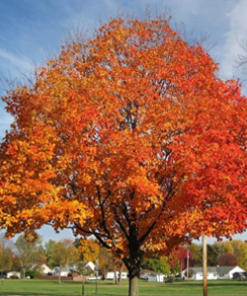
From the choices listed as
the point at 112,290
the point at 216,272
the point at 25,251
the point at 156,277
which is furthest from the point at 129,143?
the point at 216,272

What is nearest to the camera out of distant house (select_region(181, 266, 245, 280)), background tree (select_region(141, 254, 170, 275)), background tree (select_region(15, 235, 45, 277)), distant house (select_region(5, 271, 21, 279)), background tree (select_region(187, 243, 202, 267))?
background tree (select_region(141, 254, 170, 275))

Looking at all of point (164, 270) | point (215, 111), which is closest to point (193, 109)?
point (215, 111)

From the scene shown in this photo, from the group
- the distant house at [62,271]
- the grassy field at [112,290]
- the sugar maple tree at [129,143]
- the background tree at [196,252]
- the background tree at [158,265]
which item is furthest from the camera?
the distant house at [62,271]

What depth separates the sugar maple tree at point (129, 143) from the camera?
11156 mm

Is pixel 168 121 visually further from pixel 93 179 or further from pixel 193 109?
pixel 93 179

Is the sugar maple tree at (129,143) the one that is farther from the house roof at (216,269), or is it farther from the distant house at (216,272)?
the house roof at (216,269)

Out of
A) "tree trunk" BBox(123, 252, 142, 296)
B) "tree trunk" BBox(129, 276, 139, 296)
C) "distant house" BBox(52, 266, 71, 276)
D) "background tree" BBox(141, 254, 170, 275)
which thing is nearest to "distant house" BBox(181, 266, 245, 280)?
"background tree" BBox(141, 254, 170, 275)

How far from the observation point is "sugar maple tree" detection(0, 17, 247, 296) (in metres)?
11.2

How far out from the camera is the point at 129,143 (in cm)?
1112

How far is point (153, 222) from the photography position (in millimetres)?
13055

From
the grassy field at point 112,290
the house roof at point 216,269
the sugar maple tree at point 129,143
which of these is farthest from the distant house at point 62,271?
the sugar maple tree at point 129,143

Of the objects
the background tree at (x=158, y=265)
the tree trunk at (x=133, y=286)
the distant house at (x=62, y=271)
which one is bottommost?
the distant house at (x=62, y=271)

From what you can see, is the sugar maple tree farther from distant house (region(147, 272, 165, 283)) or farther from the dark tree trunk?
distant house (region(147, 272, 165, 283))

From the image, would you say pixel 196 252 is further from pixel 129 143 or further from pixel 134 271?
pixel 129 143
